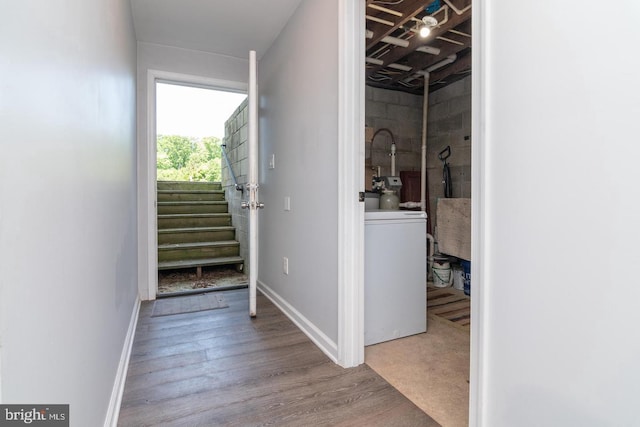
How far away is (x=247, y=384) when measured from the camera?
A: 1634 millimetres

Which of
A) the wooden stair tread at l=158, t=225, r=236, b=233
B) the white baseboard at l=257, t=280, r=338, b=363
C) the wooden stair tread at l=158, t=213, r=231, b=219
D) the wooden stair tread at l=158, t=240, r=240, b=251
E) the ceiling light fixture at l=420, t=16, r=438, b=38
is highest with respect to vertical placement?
the ceiling light fixture at l=420, t=16, r=438, b=38

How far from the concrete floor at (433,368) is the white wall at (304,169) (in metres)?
0.35

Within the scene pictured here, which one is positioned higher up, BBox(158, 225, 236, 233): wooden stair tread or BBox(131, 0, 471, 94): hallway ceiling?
BBox(131, 0, 471, 94): hallway ceiling

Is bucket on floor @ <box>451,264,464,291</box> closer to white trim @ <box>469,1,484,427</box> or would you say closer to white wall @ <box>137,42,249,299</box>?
white trim @ <box>469,1,484,427</box>

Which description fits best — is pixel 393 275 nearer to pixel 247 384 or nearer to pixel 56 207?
pixel 247 384

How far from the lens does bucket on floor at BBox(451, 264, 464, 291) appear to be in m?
3.45

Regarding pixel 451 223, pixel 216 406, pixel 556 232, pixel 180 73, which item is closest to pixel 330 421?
pixel 216 406

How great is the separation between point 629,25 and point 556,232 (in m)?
0.47

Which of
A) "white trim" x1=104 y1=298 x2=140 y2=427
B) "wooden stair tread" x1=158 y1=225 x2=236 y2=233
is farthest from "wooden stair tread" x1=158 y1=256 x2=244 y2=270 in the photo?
"white trim" x1=104 y1=298 x2=140 y2=427

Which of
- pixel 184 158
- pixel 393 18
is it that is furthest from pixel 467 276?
pixel 184 158

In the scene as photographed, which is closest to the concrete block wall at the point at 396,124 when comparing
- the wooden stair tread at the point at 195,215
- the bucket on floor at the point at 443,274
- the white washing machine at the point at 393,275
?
the bucket on floor at the point at 443,274

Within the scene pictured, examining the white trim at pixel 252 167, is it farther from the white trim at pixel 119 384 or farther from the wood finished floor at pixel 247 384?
the white trim at pixel 119 384

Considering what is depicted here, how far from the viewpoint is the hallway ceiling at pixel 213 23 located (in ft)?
7.85

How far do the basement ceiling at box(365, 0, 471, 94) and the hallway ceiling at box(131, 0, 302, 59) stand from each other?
773mm
